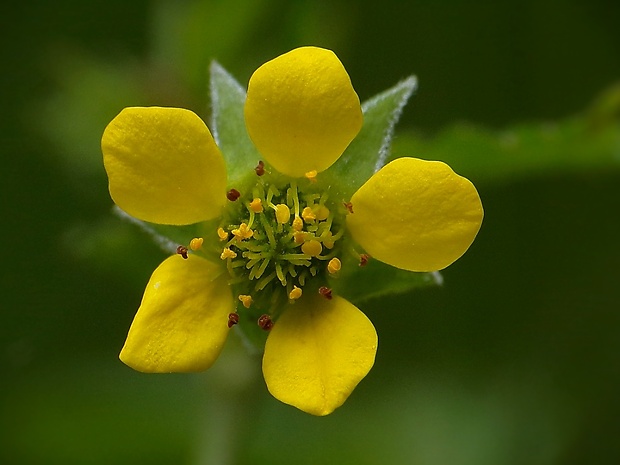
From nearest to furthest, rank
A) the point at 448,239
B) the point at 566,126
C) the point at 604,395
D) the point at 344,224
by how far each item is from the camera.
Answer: the point at 448,239, the point at 344,224, the point at 566,126, the point at 604,395

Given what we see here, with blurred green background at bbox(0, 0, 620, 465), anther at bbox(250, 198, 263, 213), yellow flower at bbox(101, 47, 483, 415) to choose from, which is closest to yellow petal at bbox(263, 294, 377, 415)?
yellow flower at bbox(101, 47, 483, 415)

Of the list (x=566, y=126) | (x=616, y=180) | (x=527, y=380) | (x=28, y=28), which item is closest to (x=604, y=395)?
(x=527, y=380)

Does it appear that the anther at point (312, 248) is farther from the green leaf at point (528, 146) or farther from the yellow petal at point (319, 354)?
the green leaf at point (528, 146)

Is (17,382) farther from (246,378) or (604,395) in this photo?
(604,395)

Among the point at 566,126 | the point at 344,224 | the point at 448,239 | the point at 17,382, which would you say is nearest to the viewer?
the point at 448,239

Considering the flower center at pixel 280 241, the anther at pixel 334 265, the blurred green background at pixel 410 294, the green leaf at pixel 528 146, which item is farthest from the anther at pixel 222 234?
the blurred green background at pixel 410 294
